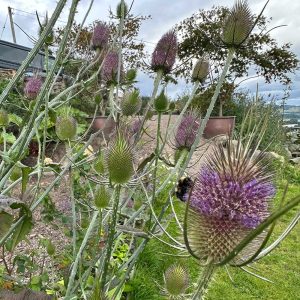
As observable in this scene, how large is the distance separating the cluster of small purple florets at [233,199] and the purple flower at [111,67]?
51.5 inches

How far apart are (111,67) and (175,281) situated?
1.18 m

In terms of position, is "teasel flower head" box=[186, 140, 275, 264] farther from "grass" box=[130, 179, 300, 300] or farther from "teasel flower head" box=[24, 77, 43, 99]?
"grass" box=[130, 179, 300, 300]

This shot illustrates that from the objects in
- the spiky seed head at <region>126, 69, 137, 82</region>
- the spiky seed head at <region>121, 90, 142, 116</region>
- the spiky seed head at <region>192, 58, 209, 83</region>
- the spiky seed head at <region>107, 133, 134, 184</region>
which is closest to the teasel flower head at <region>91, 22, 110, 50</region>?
the spiky seed head at <region>126, 69, 137, 82</region>

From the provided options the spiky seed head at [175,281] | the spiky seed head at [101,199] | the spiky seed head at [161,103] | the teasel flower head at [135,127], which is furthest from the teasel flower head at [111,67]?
the spiky seed head at [175,281]

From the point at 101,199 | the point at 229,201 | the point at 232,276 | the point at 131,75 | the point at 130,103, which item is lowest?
the point at 232,276

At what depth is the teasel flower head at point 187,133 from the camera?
1741 mm

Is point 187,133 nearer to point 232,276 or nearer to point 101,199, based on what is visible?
point 101,199

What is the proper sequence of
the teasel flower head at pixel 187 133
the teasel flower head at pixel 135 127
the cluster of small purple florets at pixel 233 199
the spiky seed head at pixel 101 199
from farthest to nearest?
1. the teasel flower head at pixel 135 127
2. the teasel flower head at pixel 187 133
3. the spiky seed head at pixel 101 199
4. the cluster of small purple florets at pixel 233 199

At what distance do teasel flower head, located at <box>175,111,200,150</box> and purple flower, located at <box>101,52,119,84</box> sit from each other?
0.56 m

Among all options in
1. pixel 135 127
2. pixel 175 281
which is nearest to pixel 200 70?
pixel 135 127

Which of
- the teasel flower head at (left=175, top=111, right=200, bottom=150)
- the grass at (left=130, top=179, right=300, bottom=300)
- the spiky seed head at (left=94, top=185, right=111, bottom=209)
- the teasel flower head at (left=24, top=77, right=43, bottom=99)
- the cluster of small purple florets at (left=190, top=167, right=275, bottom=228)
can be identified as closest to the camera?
the cluster of small purple florets at (left=190, top=167, right=275, bottom=228)

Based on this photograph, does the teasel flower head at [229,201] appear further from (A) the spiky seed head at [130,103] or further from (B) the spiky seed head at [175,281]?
(A) the spiky seed head at [130,103]

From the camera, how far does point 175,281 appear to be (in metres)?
1.41

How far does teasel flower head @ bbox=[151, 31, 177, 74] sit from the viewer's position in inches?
73.2
